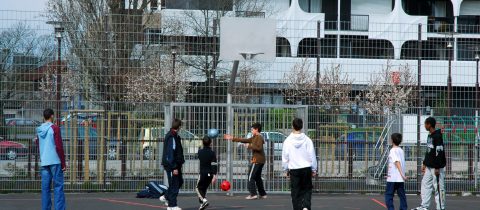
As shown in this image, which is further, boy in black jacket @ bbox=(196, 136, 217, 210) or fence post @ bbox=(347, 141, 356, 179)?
fence post @ bbox=(347, 141, 356, 179)

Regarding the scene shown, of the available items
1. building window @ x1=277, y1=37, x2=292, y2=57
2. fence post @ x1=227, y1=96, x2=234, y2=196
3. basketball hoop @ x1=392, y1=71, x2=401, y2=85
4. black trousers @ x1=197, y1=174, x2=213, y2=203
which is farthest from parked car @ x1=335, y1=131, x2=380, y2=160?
black trousers @ x1=197, y1=174, x2=213, y2=203

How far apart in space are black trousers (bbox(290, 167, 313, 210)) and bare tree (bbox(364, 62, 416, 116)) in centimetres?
624

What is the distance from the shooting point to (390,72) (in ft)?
66.2

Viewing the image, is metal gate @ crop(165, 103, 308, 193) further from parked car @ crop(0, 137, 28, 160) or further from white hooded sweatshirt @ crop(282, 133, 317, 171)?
white hooded sweatshirt @ crop(282, 133, 317, 171)

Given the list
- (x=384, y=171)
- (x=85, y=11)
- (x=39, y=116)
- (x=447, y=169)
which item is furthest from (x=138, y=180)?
(x=447, y=169)

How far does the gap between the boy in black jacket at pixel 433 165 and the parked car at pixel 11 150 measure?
8247 mm

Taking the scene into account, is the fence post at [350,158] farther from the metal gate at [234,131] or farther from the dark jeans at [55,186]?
the dark jeans at [55,186]

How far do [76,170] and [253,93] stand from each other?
4.20 meters

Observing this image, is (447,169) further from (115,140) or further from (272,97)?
(115,140)

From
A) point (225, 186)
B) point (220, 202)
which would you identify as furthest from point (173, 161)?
point (225, 186)

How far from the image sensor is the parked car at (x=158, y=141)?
17891 millimetres

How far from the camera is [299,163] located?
13.0 m

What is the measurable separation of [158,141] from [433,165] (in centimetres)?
628

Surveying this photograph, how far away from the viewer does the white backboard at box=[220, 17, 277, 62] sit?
57.8 ft
